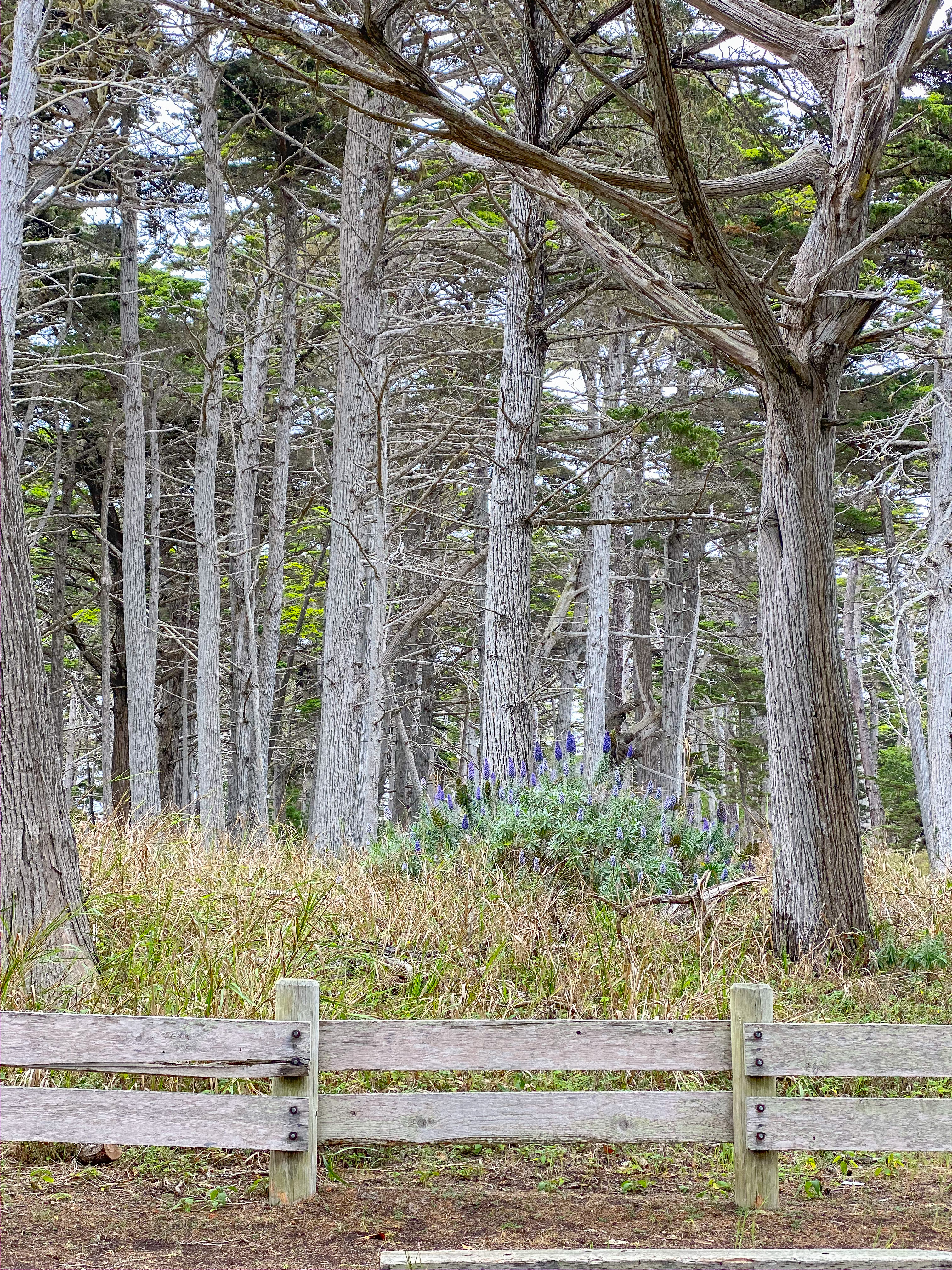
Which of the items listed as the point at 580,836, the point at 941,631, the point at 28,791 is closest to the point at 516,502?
the point at 580,836

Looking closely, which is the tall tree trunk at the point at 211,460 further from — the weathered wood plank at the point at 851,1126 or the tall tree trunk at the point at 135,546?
the weathered wood plank at the point at 851,1126

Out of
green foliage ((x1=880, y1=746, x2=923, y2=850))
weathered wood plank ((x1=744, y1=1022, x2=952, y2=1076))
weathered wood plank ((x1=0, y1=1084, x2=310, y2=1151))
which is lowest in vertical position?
green foliage ((x1=880, y1=746, x2=923, y2=850))

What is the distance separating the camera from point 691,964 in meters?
6.16

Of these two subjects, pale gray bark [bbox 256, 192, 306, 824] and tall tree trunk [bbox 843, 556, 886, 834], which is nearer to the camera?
pale gray bark [bbox 256, 192, 306, 824]

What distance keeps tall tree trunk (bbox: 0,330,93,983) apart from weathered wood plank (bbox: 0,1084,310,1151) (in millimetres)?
1125

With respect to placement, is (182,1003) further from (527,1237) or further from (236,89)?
(236,89)

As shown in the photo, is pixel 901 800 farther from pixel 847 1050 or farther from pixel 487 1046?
pixel 487 1046

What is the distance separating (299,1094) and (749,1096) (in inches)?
66.3

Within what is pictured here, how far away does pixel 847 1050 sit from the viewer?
13.3ft

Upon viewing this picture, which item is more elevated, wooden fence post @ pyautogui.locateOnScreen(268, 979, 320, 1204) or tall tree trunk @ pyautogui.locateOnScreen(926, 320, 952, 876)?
tall tree trunk @ pyautogui.locateOnScreen(926, 320, 952, 876)

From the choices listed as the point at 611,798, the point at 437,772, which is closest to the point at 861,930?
the point at 611,798

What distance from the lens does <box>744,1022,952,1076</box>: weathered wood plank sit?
4.03 meters

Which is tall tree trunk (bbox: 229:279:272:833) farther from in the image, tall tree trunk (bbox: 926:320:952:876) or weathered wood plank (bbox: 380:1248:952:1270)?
weathered wood plank (bbox: 380:1248:952:1270)

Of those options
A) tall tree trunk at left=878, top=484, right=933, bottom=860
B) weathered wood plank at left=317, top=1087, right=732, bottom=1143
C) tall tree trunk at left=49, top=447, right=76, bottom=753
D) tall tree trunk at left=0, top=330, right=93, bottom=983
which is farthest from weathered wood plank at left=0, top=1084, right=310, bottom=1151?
tall tree trunk at left=49, top=447, right=76, bottom=753
